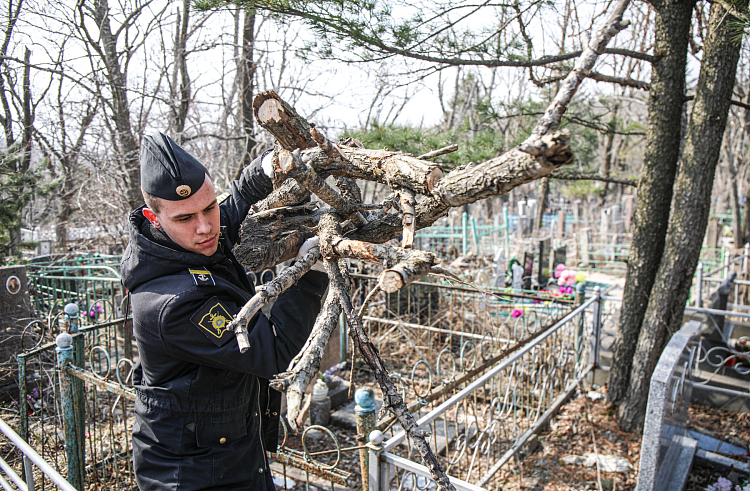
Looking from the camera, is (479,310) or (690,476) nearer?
(690,476)

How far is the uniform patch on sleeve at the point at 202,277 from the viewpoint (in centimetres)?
154

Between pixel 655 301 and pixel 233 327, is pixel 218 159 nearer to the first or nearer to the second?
pixel 655 301

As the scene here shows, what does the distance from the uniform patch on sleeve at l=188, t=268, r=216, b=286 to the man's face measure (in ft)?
0.26

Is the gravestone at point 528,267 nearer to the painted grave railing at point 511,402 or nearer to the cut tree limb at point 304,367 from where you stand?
the painted grave railing at point 511,402

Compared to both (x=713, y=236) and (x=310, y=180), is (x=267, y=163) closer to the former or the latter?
(x=310, y=180)

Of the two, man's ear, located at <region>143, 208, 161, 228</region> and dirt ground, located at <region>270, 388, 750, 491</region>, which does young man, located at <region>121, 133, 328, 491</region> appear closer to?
man's ear, located at <region>143, 208, 161, 228</region>

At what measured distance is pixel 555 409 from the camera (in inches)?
186

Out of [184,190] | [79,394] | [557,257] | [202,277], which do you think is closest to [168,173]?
[184,190]

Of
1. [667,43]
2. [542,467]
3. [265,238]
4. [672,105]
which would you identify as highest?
[667,43]

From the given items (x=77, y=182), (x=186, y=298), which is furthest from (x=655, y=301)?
(x=77, y=182)

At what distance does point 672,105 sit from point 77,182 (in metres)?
11.0

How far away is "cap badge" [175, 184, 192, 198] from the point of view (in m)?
1.50

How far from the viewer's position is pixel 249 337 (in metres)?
1.51

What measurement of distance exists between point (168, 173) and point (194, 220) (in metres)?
0.18
